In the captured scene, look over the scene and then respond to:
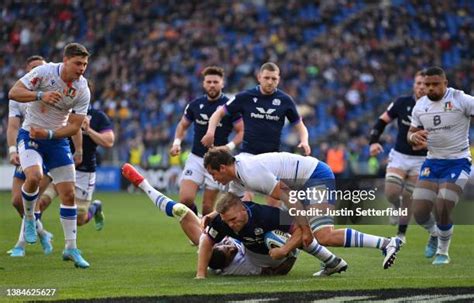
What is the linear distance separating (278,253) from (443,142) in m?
3.37

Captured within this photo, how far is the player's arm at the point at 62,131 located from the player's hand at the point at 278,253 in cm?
304

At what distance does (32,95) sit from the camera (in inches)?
441

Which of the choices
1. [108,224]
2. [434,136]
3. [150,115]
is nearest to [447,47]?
[150,115]

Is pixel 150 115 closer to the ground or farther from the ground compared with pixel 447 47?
closer to the ground

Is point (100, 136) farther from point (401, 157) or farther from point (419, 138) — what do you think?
point (419, 138)

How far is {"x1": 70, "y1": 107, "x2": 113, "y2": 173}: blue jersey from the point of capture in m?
14.9

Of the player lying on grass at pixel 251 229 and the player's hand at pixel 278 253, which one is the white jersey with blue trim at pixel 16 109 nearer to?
the player lying on grass at pixel 251 229

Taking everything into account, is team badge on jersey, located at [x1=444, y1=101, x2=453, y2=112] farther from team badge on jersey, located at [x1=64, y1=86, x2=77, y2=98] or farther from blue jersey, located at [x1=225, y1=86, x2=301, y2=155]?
team badge on jersey, located at [x1=64, y1=86, x2=77, y2=98]

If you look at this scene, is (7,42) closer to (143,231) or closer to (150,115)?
(150,115)

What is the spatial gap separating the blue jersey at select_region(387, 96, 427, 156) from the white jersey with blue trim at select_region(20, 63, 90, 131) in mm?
5495

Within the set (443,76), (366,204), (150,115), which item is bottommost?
(150,115)

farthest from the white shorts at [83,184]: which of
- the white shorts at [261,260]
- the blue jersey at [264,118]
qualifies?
the white shorts at [261,260]

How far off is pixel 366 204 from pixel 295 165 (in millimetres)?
1558

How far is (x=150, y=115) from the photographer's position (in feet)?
122
